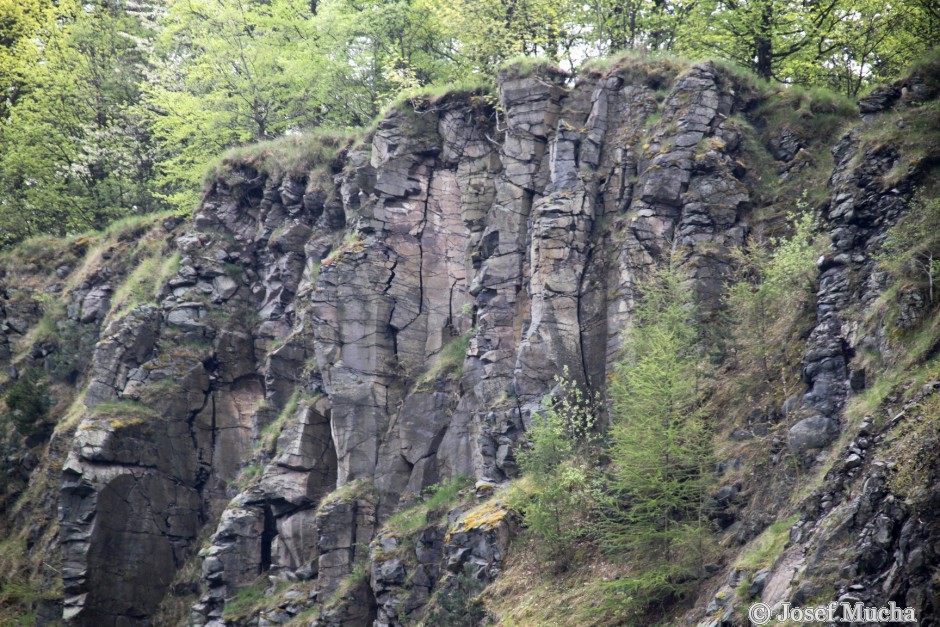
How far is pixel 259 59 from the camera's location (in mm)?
42625

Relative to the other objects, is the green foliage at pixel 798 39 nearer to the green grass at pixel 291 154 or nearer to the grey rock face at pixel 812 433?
the green grass at pixel 291 154

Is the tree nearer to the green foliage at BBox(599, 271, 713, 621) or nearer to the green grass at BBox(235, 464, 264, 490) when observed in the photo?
the green grass at BBox(235, 464, 264, 490)

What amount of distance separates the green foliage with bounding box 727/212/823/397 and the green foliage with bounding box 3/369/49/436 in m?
28.6

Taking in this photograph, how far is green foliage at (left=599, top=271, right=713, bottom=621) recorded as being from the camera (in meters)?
20.9

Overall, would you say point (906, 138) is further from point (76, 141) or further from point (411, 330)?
point (76, 141)

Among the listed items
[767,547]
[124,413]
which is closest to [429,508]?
[767,547]

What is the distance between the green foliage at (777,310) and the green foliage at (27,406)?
28.6m

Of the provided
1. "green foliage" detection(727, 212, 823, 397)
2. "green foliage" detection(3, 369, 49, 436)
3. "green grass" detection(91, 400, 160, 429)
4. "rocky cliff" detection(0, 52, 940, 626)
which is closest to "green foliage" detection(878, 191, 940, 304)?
"rocky cliff" detection(0, 52, 940, 626)

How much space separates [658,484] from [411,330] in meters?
12.4

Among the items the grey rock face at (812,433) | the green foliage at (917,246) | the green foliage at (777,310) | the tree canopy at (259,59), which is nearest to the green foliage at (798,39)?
the tree canopy at (259,59)

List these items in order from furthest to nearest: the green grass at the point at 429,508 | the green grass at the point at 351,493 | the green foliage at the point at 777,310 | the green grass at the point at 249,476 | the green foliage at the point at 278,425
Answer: the green foliage at the point at 278,425, the green grass at the point at 249,476, the green grass at the point at 351,493, the green grass at the point at 429,508, the green foliage at the point at 777,310

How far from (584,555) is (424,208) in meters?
13.9

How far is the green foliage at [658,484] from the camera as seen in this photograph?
2092 cm

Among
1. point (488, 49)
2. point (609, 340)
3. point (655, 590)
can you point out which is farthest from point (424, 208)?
point (655, 590)
